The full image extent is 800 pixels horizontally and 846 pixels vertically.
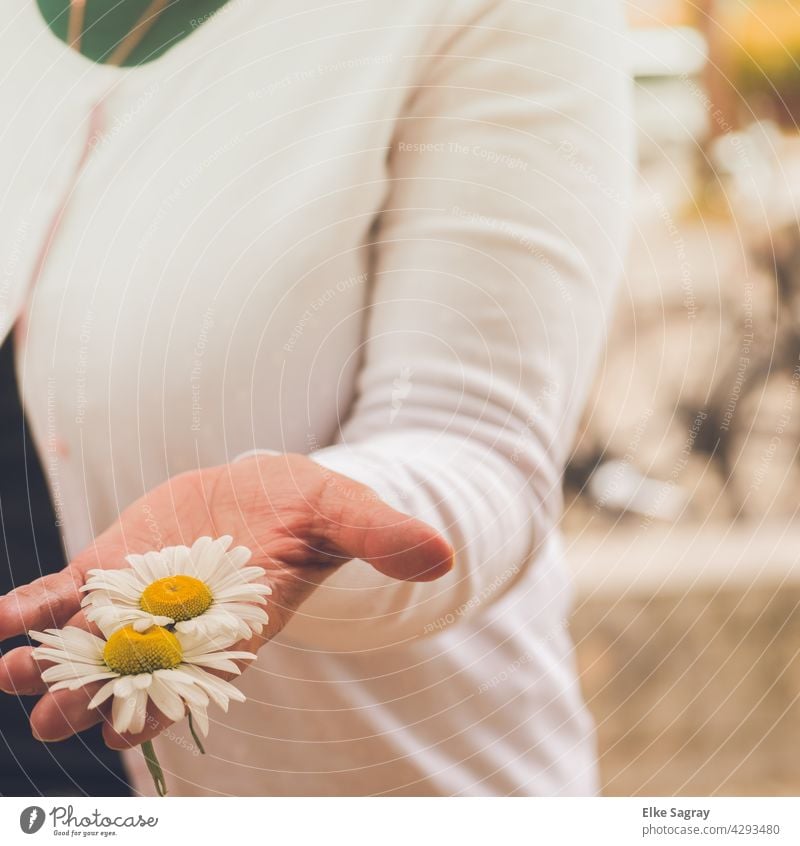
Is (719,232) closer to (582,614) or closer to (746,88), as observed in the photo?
(746,88)

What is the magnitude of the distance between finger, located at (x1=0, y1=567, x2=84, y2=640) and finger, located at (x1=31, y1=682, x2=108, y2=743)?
29mm

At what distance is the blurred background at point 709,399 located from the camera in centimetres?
35

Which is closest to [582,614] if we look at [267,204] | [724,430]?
[724,430]

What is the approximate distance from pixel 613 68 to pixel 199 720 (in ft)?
1.02

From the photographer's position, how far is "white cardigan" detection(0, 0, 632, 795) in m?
0.32

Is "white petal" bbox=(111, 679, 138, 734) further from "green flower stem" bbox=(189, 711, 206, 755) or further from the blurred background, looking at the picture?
the blurred background

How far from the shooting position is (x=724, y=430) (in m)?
0.35

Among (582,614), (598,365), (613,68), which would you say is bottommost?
(582,614)

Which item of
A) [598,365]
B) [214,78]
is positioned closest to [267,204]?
[214,78]

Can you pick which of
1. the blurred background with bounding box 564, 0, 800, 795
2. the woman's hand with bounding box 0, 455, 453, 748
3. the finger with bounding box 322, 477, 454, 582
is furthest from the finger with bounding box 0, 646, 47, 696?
the blurred background with bounding box 564, 0, 800, 795

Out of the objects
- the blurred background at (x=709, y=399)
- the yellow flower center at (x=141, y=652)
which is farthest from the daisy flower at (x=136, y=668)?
the blurred background at (x=709, y=399)

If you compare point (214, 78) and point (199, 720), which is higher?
point (214, 78)

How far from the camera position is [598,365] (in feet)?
1.15

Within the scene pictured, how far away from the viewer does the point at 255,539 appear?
0.30m
